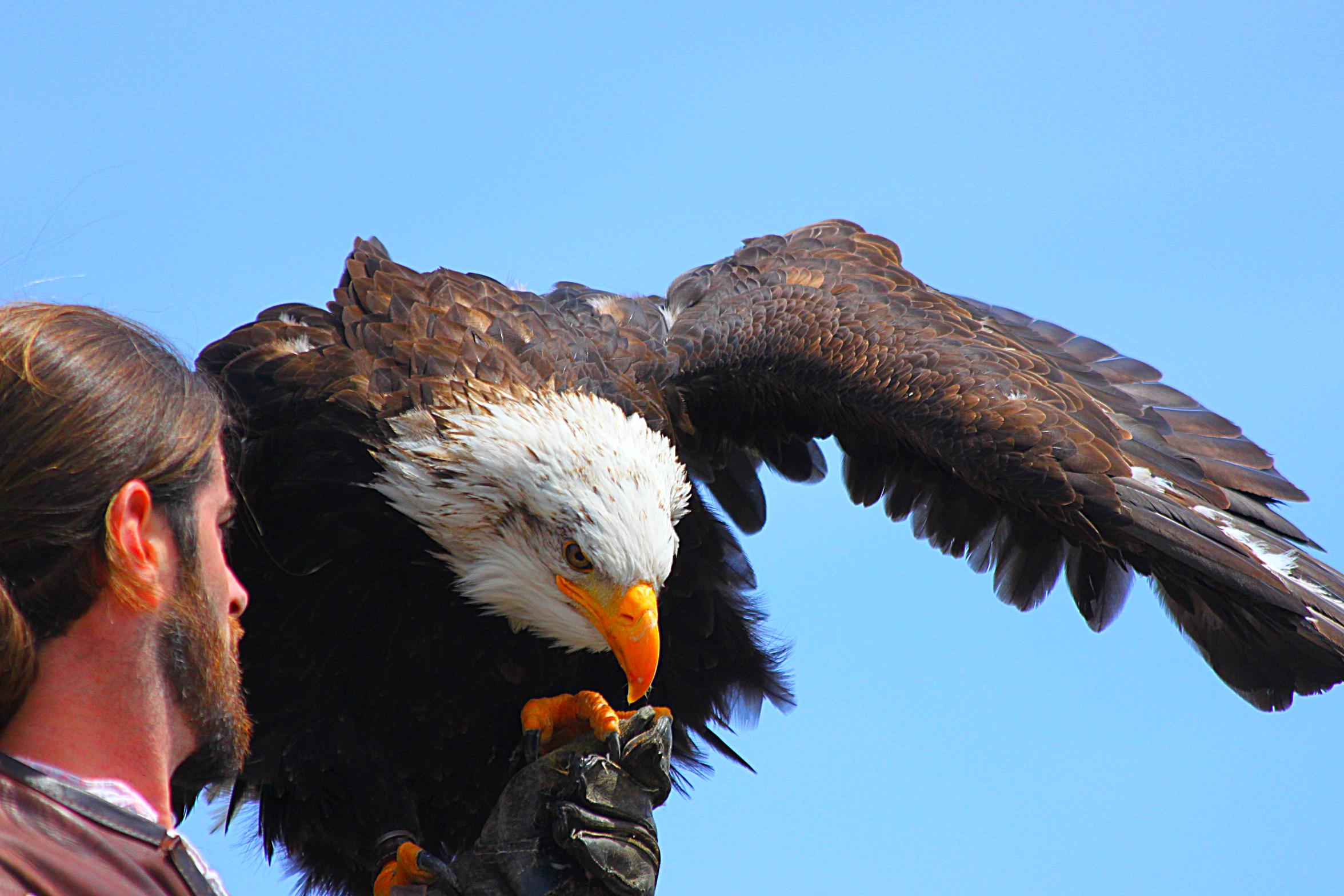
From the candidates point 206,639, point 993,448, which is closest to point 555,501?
point 993,448

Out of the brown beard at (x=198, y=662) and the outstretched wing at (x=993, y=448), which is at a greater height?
the outstretched wing at (x=993, y=448)

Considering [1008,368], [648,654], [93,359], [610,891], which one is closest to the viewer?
[93,359]

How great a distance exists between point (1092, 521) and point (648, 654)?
53.1 inches

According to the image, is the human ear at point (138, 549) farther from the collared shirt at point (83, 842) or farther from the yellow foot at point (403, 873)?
the yellow foot at point (403, 873)

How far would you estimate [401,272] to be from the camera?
12.6ft

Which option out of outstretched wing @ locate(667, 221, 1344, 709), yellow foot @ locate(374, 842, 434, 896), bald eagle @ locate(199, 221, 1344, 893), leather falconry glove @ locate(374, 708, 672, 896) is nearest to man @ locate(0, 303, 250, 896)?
leather falconry glove @ locate(374, 708, 672, 896)

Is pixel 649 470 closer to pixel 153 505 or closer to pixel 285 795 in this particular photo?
pixel 285 795

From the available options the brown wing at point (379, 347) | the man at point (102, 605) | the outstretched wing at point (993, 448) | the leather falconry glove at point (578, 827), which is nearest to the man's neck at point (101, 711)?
the man at point (102, 605)

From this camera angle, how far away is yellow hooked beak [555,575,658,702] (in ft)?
11.1

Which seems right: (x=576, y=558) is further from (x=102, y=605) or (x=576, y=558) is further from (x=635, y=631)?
(x=102, y=605)

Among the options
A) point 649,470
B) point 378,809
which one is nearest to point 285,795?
point 378,809

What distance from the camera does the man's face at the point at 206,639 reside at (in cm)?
A: 164

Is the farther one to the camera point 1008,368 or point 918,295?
point 918,295

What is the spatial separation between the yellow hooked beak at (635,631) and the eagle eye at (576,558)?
75 mm
